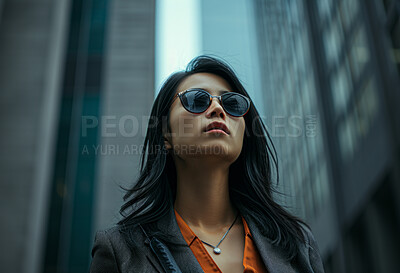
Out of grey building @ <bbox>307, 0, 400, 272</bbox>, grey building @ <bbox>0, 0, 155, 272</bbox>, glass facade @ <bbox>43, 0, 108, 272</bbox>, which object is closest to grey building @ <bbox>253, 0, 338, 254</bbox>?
grey building @ <bbox>307, 0, 400, 272</bbox>

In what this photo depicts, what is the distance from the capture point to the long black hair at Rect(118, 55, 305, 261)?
2.51 m

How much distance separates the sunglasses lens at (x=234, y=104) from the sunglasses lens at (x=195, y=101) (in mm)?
114

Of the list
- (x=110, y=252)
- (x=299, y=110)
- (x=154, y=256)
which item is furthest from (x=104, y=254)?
(x=299, y=110)

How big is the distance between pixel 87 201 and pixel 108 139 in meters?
3.44

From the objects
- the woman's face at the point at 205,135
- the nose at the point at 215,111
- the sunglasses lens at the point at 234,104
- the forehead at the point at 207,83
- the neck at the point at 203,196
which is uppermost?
the forehead at the point at 207,83

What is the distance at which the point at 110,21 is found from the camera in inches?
974

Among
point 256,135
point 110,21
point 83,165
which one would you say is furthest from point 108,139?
point 256,135

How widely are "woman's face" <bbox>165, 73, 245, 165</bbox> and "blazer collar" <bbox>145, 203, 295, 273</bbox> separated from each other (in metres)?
0.37

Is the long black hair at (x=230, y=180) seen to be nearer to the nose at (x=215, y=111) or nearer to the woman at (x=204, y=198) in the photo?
the woman at (x=204, y=198)

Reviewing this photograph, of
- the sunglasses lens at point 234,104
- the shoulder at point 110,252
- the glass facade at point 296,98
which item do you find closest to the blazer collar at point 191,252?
the shoulder at point 110,252

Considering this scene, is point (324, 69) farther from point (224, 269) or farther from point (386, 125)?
point (224, 269)

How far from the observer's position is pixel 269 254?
2344mm

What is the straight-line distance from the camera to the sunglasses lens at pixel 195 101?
8.50 feet

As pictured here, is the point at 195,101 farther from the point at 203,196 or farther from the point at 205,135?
the point at 203,196
